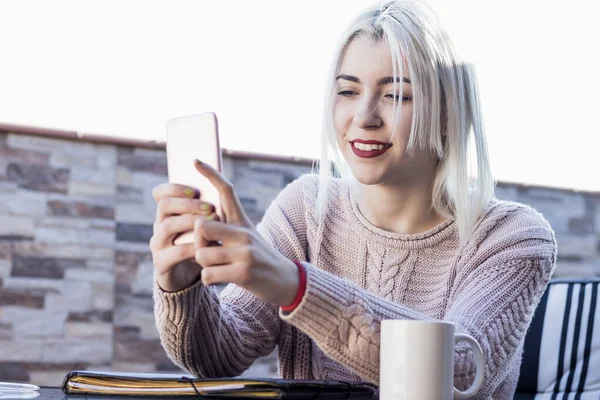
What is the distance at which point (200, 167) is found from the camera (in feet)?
3.22

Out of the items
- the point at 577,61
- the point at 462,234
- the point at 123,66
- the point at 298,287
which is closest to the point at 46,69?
the point at 123,66

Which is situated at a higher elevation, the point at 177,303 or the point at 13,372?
the point at 177,303

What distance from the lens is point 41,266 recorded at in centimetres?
269

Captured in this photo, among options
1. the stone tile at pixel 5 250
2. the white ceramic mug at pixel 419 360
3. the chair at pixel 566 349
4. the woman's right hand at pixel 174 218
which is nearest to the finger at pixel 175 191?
the woman's right hand at pixel 174 218

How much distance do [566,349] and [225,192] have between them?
1.01m

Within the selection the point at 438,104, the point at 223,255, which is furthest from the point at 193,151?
the point at 438,104

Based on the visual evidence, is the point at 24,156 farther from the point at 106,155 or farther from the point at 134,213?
the point at 134,213

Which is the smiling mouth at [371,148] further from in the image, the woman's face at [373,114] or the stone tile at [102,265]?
the stone tile at [102,265]

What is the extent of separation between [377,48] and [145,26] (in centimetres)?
169

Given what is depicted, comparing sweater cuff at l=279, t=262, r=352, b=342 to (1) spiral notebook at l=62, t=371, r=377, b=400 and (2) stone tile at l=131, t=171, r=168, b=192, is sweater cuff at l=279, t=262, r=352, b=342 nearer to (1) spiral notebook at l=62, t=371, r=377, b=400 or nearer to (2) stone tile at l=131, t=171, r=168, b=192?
(1) spiral notebook at l=62, t=371, r=377, b=400

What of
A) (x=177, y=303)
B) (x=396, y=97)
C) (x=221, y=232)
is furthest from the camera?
(x=396, y=97)

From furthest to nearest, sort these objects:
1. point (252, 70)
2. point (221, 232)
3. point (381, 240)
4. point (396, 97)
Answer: point (252, 70) < point (381, 240) < point (396, 97) < point (221, 232)

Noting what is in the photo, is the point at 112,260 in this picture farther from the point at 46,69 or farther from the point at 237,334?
the point at 237,334

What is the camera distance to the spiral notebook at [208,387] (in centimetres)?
100
